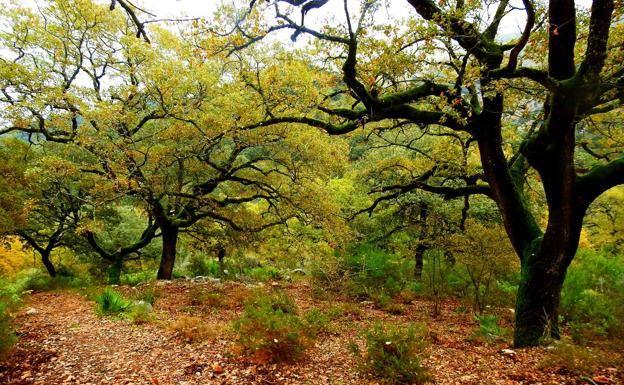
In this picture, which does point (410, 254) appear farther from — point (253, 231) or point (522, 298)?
point (253, 231)

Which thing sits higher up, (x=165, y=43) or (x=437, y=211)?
(x=165, y=43)

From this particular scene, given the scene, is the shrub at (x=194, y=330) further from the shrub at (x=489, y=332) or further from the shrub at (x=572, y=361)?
the shrub at (x=572, y=361)

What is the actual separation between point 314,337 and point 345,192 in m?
8.79

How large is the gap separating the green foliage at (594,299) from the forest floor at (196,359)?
158 cm

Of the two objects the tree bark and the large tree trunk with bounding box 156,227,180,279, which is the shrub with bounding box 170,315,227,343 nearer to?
the large tree trunk with bounding box 156,227,180,279

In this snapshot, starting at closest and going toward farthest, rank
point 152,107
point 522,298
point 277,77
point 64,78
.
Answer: point 522,298 < point 277,77 < point 64,78 < point 152,107

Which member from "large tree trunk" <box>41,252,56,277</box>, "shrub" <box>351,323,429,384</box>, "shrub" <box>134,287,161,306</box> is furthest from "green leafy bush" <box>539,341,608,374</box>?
"large tree trunk" <box>41,252,56,277</box>

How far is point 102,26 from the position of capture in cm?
995

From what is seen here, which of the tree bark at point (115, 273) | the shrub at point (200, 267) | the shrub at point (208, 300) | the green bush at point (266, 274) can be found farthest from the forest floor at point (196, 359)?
the shrub at point (200, 267)

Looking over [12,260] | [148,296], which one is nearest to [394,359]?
[148,296]

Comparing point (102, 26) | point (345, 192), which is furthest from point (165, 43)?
point (345, 192)

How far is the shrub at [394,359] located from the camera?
4.18m

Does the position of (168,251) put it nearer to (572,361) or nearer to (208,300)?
(208,300)

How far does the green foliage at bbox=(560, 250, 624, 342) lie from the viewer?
268 inches
